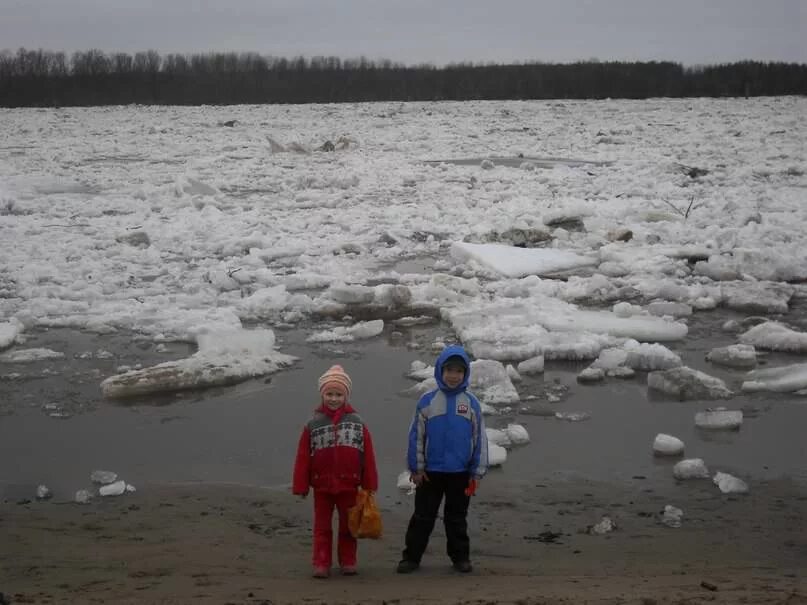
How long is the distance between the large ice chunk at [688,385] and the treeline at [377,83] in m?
47.9

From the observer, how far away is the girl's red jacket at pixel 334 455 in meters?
3.86

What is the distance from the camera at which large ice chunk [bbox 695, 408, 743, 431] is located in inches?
214

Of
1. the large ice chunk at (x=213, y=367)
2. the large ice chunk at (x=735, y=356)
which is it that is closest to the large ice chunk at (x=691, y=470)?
the large ice chunk at (x=735, y=356)

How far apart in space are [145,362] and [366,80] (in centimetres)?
5806

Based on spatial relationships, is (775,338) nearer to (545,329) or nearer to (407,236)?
(545,329)

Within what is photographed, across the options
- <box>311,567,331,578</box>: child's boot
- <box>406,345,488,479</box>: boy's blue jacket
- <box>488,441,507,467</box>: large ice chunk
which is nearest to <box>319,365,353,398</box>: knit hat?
<box>406,345,488,479</box>: boy's blue jacket

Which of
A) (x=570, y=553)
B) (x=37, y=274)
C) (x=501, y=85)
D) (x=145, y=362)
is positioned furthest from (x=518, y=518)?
(x=501, y=85)

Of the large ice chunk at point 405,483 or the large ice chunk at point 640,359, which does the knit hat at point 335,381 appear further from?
the large ice chunk at point 640,359

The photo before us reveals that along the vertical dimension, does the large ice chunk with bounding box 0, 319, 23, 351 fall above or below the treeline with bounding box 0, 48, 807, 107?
below

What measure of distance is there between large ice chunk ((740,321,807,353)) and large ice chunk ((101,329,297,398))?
3385mm

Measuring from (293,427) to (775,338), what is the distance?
367 centimetres

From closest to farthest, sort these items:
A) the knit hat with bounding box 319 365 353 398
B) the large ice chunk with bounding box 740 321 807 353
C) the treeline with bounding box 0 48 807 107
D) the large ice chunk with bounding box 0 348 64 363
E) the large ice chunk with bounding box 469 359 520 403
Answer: the knit hat with bounding box 319 365 353 398 → the large ice chunk with bounding box 469 359 520 403 → the large ice chunk with bounding box 0 348 64 363 → the large ice chunk with bounding box 740 321 807 353 → the treeline with bounding box 0 48 807 107

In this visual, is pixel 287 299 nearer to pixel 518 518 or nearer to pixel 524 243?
pixel 524 243

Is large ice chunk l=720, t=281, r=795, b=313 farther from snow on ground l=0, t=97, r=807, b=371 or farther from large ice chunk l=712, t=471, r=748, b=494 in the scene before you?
large ice chunk l=712, t=471, r=748, b=494
